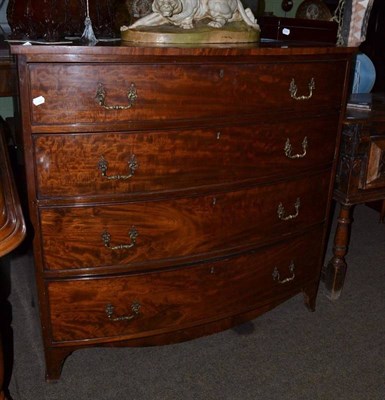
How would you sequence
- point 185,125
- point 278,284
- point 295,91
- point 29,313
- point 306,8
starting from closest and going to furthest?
point 185,125
point 295,91
point 278,284
point 29,313
point 306,8

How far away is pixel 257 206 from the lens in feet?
5.49

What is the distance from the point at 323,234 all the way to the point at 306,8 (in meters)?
1.21

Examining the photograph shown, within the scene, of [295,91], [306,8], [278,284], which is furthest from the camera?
[306,8]

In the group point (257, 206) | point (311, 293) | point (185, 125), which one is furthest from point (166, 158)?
point (311, 293)

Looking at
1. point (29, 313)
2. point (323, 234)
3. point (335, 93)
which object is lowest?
point (29, 313)

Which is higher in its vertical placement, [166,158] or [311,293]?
[166,158]

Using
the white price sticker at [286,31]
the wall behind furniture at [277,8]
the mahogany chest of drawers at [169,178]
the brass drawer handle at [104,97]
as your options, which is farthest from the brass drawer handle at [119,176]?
the wall behind furniture at [277,8]

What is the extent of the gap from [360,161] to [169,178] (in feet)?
2.77

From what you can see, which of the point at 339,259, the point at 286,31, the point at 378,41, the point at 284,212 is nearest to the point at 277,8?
the point at 378,41

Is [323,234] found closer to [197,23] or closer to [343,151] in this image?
[343,151]

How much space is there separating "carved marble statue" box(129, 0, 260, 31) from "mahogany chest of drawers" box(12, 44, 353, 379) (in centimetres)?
14

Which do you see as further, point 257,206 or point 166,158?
point 257,206

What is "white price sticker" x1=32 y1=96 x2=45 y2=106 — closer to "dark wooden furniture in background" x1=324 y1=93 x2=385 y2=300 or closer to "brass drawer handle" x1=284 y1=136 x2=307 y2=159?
"brass drawer handle" x1=284 y1=136 x2=307 y2=159

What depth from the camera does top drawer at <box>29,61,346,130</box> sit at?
4.17 ft
